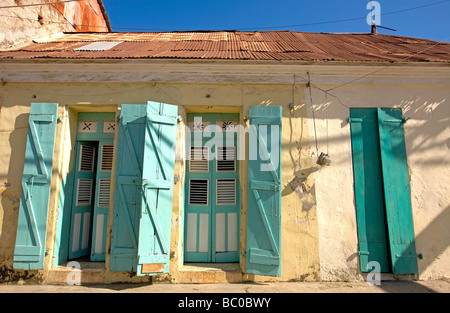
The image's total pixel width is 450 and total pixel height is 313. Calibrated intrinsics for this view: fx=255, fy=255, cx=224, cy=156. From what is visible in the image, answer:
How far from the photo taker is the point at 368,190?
4.03 m

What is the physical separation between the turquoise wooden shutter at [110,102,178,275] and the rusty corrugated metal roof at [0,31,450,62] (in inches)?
43.5

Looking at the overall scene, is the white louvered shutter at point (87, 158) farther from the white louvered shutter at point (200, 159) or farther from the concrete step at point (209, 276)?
the concrete step at point (209, 276)

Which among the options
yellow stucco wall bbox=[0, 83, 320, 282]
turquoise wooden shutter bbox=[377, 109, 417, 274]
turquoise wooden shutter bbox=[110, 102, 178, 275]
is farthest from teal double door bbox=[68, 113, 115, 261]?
turquoise wooden shutter bbox=[377, 109, 417, 274]

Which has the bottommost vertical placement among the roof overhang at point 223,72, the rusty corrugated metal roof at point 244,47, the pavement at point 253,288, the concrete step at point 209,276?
the pavement at point 253,288

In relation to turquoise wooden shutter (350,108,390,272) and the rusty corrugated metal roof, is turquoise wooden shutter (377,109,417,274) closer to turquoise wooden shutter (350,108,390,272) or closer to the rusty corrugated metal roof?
turquoise wooden shutter (350,108,390,272)

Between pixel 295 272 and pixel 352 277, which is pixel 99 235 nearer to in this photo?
pixel 295 272

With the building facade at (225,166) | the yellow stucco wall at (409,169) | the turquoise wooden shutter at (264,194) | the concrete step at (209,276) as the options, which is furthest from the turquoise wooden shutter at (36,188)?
the yellow stucco wall at (409,169)

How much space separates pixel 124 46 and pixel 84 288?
456 centimetres

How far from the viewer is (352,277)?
12.5 feet

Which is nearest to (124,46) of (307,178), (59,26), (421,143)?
(59,26)

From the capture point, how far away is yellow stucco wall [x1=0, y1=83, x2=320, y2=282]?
3846 mm

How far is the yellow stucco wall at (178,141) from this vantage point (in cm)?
385

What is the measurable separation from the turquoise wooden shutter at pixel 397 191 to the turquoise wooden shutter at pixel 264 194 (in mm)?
1714

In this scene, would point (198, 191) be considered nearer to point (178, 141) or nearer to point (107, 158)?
point (178, 141)
